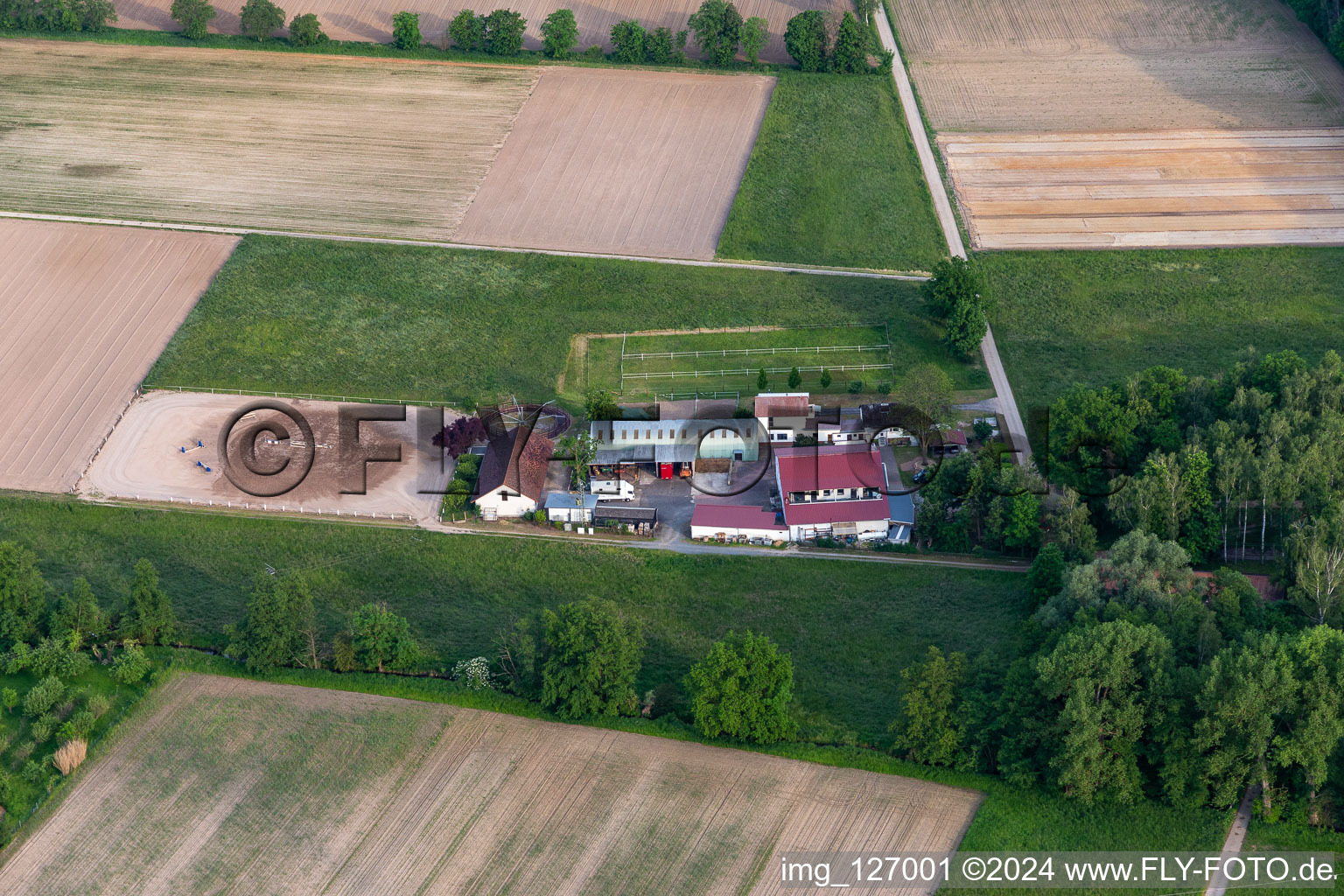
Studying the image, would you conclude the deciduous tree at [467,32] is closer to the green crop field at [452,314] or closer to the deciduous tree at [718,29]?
the deciduous tree at [718,29]

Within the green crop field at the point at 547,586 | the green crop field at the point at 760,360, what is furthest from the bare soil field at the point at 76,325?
the green crop field at the point at 760,360

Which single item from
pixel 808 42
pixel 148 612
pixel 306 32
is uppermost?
pixel 808 42

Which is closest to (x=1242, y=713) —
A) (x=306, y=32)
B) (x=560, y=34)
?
(x=560, y=34)

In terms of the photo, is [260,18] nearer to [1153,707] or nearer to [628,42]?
[628,42]

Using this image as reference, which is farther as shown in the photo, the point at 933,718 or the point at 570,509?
the point at 570,509

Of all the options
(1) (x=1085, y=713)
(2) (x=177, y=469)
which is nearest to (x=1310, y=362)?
(1) (x=1085, y=713)
